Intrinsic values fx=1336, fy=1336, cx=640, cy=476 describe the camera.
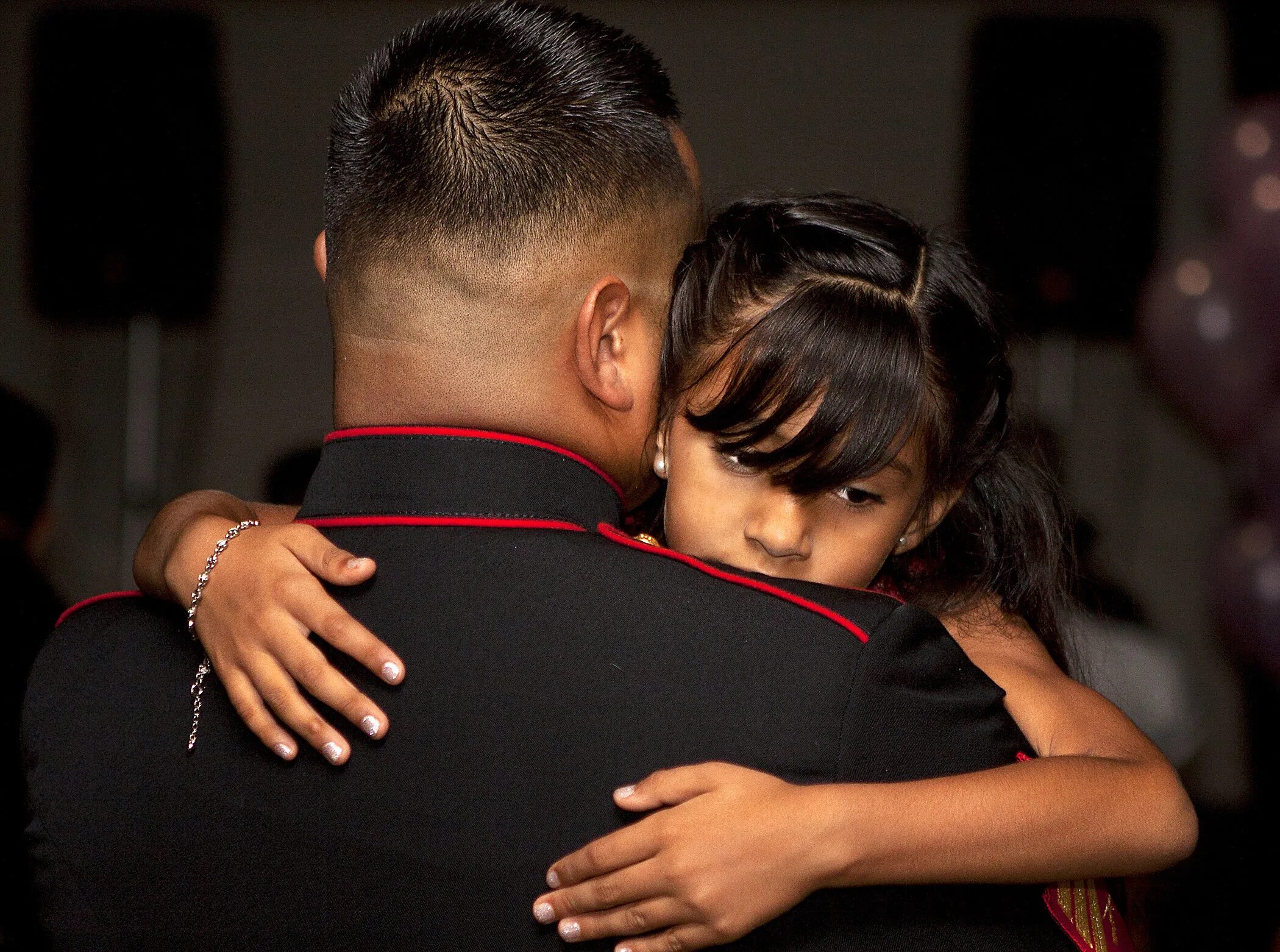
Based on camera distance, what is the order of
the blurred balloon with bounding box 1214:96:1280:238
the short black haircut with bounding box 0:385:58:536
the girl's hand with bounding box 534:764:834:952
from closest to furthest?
the girl's hand with bounding box 534:764:834:952
the short black haircut with bounding box 0:385:58:536
the blurred balloon with bounding box 1214:96:1280:238

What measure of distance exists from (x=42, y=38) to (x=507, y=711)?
3936 millimetres

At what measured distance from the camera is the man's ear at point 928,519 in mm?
1541

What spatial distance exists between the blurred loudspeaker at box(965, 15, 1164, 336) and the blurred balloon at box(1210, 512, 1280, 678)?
1.16 metres

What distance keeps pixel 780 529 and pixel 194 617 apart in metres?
0.57

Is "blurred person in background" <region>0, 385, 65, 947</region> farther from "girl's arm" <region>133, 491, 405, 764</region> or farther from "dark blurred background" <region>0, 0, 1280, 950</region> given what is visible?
"girl's arm" <region>133, 491, 405, 764</region>

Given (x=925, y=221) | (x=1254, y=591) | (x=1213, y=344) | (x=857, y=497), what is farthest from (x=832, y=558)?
(x=925, y=221)

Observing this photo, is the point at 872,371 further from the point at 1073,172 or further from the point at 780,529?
the point at 1073,172

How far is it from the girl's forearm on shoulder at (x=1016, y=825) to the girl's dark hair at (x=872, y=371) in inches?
15.0

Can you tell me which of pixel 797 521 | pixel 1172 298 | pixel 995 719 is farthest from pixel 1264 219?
pixel 995 719

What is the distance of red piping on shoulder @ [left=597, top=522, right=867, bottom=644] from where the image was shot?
0.92m

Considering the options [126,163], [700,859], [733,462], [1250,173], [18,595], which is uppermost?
[1250,173]

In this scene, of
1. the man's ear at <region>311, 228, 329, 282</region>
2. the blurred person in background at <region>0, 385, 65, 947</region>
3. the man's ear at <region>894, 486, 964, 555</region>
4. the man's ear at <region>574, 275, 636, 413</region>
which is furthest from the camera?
the blurred person in background at <region>0, 385, 65, 947</region>

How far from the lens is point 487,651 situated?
928mm

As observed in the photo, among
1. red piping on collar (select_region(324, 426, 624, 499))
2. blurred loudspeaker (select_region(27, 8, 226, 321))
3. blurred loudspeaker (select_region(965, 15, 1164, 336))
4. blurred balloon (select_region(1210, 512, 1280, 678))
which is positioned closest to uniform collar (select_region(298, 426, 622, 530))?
red piping on collar (select_region(324, 426, 624, 499))
